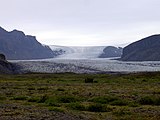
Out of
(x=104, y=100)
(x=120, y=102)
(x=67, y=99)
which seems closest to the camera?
(x=120, y=102)

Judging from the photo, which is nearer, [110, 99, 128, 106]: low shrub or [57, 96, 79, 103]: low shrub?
[110, 99, 128, 106]: low shrub

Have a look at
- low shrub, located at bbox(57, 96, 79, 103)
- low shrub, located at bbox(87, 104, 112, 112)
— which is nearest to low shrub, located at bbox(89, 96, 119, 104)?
low shrub, located at bbox(57, 96, 79, 103)

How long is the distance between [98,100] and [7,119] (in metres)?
10.2

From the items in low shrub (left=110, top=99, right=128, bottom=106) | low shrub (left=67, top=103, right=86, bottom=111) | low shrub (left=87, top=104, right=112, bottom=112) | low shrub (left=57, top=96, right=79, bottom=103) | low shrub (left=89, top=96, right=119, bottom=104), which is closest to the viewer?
low shrub (left=87, top=104, right=112, bottom=112)

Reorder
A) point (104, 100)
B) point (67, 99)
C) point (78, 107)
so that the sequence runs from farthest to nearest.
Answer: point (67, 99) → point (104, 100) → point (78, 107)

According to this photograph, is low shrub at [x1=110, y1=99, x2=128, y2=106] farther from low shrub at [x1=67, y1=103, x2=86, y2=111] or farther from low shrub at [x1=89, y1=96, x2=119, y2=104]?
low shrub at [x1=67, y1=103, x2=86, y2=111]

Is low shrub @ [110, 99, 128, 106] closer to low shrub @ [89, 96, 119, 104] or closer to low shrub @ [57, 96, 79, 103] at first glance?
low shrub @ [89, 96, 119, 104]

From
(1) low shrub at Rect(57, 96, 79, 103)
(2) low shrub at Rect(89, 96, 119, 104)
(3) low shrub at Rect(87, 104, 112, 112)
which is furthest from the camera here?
(1) low shrub at Rect(57, 96, 79, 103)

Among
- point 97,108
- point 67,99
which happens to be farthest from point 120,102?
point 67,99

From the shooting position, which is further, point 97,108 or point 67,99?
point 67,99

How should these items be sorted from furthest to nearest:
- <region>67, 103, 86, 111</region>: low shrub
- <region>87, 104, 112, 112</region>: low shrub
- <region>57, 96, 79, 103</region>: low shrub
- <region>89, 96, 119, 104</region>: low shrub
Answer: <region>57, 96, 79, 103</region>: low shrub
<region>89, 96, 119, 104</region>: low shrub
<region>67, 103, 86, 111</region>: low shrub
<region>87, 104, 112, 112</region>: low shrub

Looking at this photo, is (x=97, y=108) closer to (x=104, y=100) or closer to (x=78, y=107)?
(x=78, y=107)

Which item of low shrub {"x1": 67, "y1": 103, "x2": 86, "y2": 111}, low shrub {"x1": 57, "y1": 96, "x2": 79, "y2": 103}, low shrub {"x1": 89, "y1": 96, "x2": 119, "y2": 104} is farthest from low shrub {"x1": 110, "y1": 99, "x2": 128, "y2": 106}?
low shrub {"x1": 67, "y1": 103, "x2": 86, "y2": 111}

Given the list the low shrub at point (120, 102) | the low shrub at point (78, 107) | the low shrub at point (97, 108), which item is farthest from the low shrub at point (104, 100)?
the low shrub at point (97, 108)
